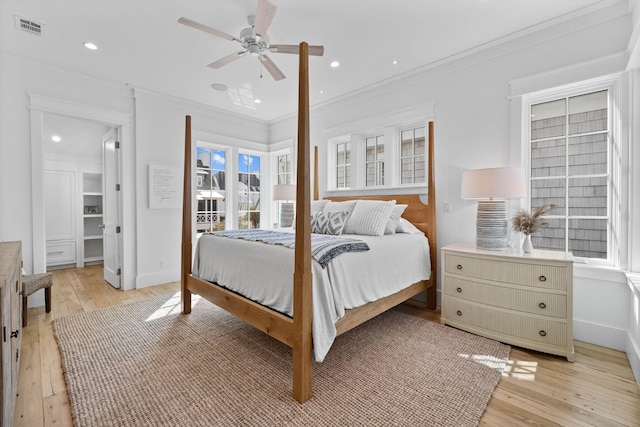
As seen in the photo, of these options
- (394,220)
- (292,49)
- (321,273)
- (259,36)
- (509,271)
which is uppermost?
(259,36)

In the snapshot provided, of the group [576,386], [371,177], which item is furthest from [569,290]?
[371,177]

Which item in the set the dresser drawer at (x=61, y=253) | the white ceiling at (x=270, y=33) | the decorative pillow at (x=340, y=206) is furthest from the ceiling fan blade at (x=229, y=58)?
the dresser drawer at (x=61, y=253)

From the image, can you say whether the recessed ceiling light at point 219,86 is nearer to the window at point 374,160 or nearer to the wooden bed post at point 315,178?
the wooden bed post at point 315,178

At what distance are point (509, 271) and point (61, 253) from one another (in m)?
6.80

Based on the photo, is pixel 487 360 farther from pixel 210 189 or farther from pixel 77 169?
pixel 77 169

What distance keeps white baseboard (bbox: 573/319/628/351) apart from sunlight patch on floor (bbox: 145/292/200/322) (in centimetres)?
375

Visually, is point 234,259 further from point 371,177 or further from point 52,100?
point 52,100

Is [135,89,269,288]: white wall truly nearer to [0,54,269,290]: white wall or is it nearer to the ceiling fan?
[0,54,269,290]: white wall

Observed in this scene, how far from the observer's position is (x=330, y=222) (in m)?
3.22

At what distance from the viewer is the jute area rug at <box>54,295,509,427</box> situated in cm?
157

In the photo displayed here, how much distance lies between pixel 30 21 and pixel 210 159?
263 cm

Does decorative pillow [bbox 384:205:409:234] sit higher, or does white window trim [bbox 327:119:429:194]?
white window trim [bbox 327:119:429:194]

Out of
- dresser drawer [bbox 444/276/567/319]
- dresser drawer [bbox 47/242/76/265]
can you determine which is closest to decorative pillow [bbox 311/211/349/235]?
dresser drawer [bbox 444/276/567/319]

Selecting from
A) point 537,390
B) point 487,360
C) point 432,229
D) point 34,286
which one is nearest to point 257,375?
point 487,360
